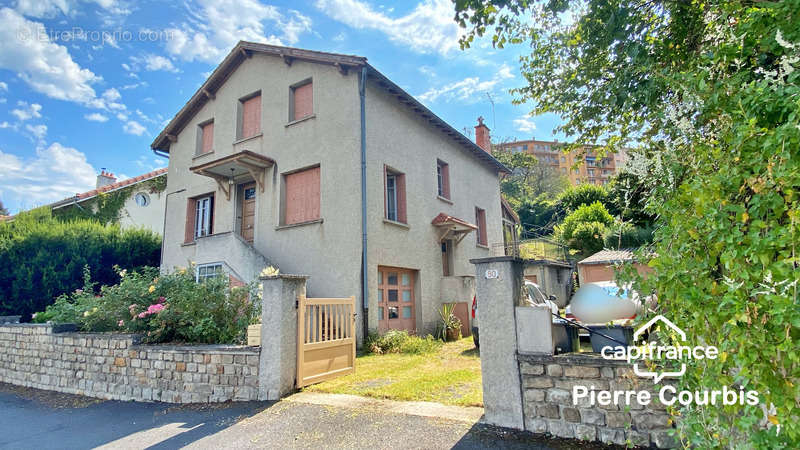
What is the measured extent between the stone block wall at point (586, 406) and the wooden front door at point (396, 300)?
6384 millimetres

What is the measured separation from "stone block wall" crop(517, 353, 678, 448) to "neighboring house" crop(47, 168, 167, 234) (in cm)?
1777

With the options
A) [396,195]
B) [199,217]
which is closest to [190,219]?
[199,217]

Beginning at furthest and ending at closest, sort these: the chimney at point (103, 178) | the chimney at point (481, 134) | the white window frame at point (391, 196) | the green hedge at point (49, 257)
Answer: the chimney at point (103, 178), the chimney at point (481, 134), the green hedge at point (49, 257), the white window frame at point (391, 196)

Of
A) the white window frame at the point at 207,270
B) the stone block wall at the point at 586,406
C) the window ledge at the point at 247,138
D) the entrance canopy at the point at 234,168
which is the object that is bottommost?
the stone block wall at the point at 586,406

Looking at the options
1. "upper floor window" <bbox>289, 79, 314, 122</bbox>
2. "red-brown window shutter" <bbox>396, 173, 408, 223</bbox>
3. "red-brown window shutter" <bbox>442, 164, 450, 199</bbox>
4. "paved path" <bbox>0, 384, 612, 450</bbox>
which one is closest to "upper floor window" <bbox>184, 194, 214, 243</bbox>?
"upper floor window" <bbox>289, 79, 314, 122</bbox>

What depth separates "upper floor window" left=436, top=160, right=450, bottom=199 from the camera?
1392 centimetres

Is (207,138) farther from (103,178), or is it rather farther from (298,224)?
(103,178)

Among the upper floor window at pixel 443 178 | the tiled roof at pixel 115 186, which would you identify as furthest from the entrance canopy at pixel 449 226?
the tiled roof at pixel 115 186

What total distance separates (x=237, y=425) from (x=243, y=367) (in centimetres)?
114

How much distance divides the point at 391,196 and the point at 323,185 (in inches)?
87.2

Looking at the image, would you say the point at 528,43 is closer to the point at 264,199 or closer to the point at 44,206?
the point at 264,199

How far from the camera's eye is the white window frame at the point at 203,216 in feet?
43.4

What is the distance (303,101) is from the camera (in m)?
11.4

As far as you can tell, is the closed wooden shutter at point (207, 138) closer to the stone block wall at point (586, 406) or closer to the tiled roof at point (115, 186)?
the tiled roof at point (115, 186)
